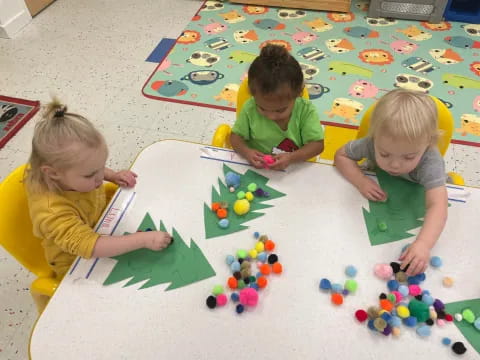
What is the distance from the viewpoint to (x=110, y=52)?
2.54m

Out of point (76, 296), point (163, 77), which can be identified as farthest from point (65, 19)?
point (76, 296)

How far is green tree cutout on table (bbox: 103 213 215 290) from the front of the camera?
775mm

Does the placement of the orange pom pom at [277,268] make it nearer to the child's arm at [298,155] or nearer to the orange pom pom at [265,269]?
the orange pom pom at [265,269]

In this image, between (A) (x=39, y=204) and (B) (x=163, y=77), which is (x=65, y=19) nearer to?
(B) (x=163, y=77)

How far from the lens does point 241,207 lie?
0.88 meters

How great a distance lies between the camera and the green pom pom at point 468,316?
2.29 ft

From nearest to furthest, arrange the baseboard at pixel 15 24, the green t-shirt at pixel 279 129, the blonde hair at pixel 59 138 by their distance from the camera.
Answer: the blonde hair at pixel 59 138, the green t-shirt at pixel 279 129, the baseboard at pixel 15 24

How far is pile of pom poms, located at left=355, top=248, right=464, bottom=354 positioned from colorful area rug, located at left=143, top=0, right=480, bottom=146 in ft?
4.34

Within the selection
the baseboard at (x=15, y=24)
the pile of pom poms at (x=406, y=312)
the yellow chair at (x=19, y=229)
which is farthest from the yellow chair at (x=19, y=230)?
A: the baseboard at (x=15, y=24)

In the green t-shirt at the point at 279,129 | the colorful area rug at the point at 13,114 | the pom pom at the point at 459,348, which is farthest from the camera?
the colorful area rug at the point at 13,114

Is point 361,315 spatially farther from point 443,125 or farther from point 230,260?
point 443,125

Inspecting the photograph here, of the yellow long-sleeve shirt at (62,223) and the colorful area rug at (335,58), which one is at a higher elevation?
the yellow long-sleeve shirt at (62,223)

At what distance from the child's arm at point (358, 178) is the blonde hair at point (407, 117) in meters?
0.12

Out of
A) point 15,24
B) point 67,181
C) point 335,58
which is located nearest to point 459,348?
point 67,181
